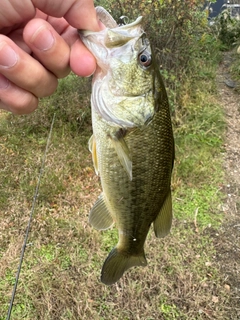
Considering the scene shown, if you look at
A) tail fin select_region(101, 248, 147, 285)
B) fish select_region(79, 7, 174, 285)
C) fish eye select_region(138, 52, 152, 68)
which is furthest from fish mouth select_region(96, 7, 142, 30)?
tail fin select_region(101, 248, 147, 285)

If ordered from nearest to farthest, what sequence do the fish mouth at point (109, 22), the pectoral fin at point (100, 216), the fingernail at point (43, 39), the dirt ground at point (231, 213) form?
the fingernail at point (43, 39)
the fish mouth at point (109, 22)
the pectoral fin at point (100, 216)
the dirt ground at point (231, 213)

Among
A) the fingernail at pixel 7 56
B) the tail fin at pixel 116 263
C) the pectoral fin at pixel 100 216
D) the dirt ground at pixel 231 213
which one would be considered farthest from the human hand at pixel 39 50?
the dirt ground at pixel 231 213

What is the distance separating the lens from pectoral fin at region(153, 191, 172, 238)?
167 cm

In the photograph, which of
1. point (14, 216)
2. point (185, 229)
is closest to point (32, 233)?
point (14, 216)

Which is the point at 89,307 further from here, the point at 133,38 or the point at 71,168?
the point at 133,38

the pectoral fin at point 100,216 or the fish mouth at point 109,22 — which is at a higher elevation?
the fish mouth at point 109,22

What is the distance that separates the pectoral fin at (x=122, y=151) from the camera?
1.40m

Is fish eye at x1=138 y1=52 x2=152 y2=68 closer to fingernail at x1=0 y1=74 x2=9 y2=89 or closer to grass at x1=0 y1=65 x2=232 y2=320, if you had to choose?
fingernail at x1=0 y1=74 x2=9 y2=89

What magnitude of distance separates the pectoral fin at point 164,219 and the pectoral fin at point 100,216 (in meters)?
0.23

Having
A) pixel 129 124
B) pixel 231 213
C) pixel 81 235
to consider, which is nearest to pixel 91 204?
pixel 81 235

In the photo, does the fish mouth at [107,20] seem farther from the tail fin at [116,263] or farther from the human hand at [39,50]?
the tail fin at [116,263]

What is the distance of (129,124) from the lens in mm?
1439

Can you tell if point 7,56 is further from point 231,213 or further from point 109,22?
point 231,213

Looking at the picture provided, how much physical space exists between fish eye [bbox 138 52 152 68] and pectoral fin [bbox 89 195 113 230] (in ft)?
2.11
